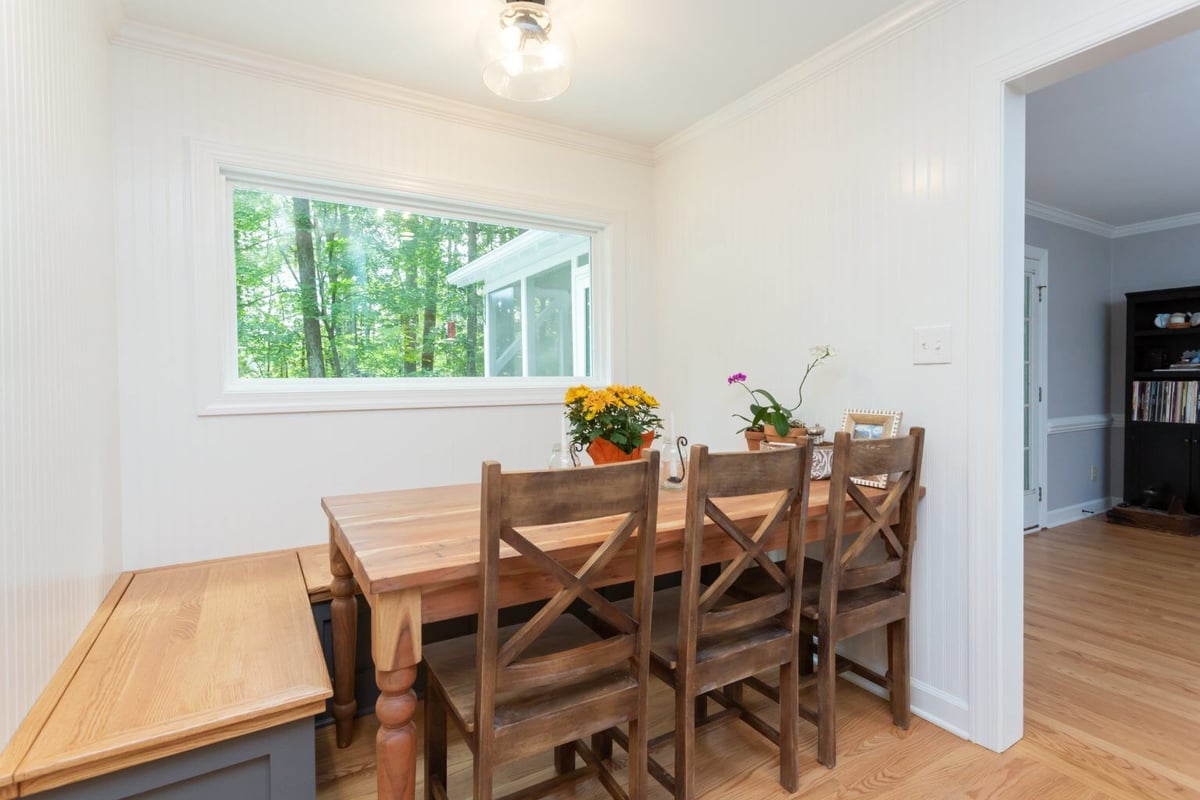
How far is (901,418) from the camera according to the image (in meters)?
2.08

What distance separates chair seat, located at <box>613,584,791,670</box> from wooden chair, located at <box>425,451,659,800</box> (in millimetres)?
141

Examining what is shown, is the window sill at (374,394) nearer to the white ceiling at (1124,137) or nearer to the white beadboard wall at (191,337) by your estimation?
the white beadboard wall at (191,337)

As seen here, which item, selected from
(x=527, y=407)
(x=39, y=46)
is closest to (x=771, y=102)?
(x=527, y=407)

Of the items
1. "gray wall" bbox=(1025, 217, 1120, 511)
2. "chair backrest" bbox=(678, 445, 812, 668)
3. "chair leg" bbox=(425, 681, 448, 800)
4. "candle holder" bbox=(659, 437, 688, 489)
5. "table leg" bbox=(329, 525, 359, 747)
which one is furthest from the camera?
"gray wall" bbox=(1025, 217, 1120, 511)

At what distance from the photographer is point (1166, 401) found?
4625 millimetres

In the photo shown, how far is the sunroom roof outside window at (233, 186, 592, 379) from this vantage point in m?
2.48

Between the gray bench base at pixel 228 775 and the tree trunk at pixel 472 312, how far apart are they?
1.90 m

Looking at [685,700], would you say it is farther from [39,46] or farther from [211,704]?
[39,46]

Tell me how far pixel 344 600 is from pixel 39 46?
1.64m

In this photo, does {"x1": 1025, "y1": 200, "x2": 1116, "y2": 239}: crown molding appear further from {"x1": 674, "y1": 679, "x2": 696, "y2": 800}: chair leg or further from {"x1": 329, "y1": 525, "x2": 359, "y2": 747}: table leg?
{"x1": 329, "y1": 525, "x2": 359, "y2": 747}: table leg

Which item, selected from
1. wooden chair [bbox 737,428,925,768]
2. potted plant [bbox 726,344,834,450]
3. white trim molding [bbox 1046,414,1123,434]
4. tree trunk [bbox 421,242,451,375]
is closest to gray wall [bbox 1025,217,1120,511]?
white trim molding [bbox 1046,414,1123,434]

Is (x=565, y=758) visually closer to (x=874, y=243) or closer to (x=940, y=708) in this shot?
(x=940, y=708)

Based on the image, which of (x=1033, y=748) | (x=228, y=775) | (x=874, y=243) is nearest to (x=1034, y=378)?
(x=874, y=243)

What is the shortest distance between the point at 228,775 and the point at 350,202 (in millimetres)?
2201
